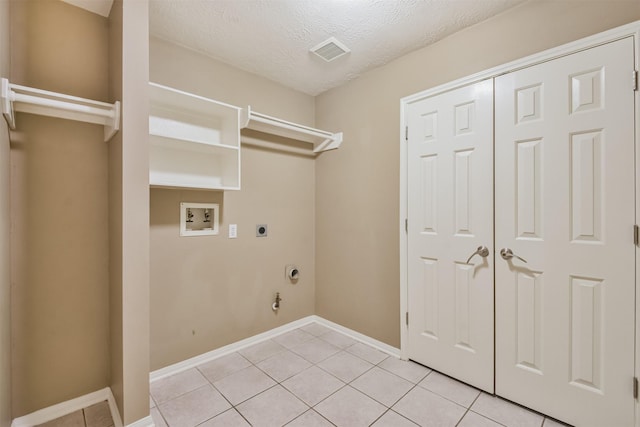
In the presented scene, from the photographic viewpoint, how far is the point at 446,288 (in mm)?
2217

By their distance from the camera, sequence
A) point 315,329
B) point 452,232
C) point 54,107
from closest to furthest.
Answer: point 54,107 < point 452,232 < point 315,329

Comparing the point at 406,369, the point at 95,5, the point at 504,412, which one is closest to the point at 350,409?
the point at 406,369

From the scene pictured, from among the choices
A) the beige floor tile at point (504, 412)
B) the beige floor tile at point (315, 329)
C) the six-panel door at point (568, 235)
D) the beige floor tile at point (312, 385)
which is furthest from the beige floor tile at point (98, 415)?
the six-panel door at point (568, 235)

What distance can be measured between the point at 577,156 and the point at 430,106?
3.35 feet

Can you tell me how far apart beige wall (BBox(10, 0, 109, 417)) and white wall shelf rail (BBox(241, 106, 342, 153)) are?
1.04 m

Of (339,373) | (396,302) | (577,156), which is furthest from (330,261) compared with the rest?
(577,156)

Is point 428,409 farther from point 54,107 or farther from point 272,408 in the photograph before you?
point 54,107

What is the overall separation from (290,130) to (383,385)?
232 cm

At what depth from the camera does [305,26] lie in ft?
6.81

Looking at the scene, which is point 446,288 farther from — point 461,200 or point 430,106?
point 430,106

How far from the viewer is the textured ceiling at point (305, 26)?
1879 millimetres

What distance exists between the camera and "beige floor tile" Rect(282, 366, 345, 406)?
6.53ft

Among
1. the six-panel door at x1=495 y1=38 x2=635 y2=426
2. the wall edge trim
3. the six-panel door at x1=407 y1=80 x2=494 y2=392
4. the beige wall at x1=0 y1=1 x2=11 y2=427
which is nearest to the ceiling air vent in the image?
the six-panel door at x1=407 y1=80 x2=494 y2=392

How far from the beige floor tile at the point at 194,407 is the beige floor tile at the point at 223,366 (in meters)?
0.18
